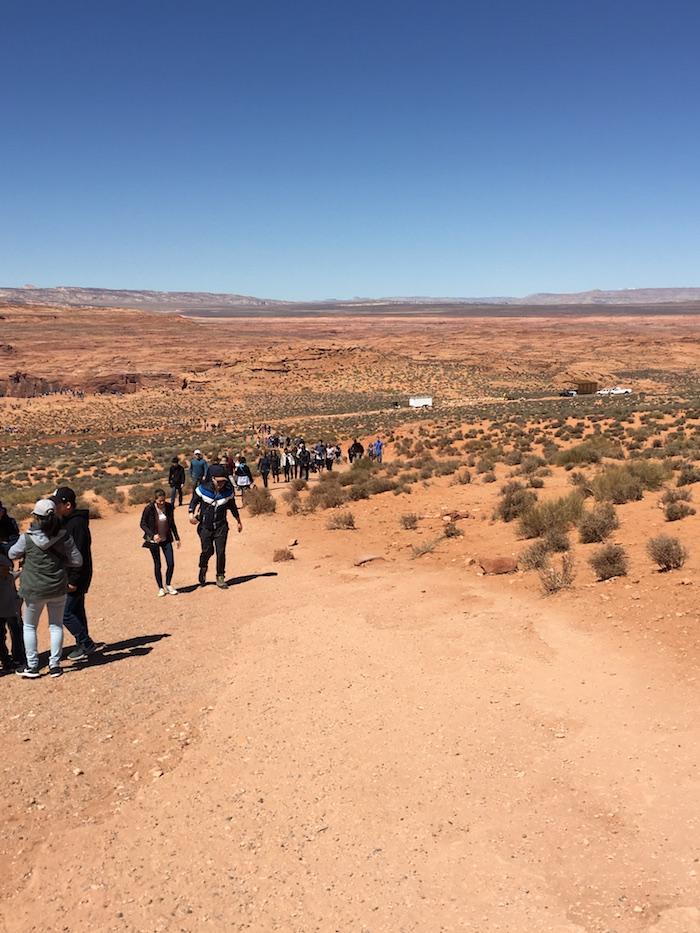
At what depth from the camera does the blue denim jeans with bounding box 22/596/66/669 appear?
711 cm

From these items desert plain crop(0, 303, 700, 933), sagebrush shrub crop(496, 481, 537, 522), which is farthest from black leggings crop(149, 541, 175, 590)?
sagebrush shrub crop(496, 481, 537, 522)

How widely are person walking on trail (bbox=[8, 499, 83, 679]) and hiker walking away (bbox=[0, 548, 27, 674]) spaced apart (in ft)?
1.22

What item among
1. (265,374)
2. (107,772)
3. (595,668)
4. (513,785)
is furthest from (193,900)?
(265,374)

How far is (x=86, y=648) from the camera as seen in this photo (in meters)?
7.95

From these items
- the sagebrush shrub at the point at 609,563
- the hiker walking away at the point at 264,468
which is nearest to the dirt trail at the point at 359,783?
the sagebrush shrub at the point at 609,563

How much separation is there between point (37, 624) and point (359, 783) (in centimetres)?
378

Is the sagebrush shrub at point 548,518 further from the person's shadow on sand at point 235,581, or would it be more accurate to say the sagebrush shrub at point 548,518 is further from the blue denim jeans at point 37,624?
the blue denim jeans at point 37,624

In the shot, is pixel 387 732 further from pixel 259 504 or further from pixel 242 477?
pixel 242 477

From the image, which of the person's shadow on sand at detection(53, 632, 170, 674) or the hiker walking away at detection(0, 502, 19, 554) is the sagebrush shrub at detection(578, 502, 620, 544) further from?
the hiker walking away at detection(0, 502, 19, 554)

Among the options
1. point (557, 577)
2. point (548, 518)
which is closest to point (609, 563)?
point (557, 577)

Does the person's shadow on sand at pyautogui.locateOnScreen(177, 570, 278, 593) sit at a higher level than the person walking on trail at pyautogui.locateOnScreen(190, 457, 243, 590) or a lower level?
lower

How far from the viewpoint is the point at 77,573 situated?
24.9 feet

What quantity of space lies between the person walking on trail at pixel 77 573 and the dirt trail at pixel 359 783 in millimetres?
361

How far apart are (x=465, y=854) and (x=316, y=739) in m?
1.81
